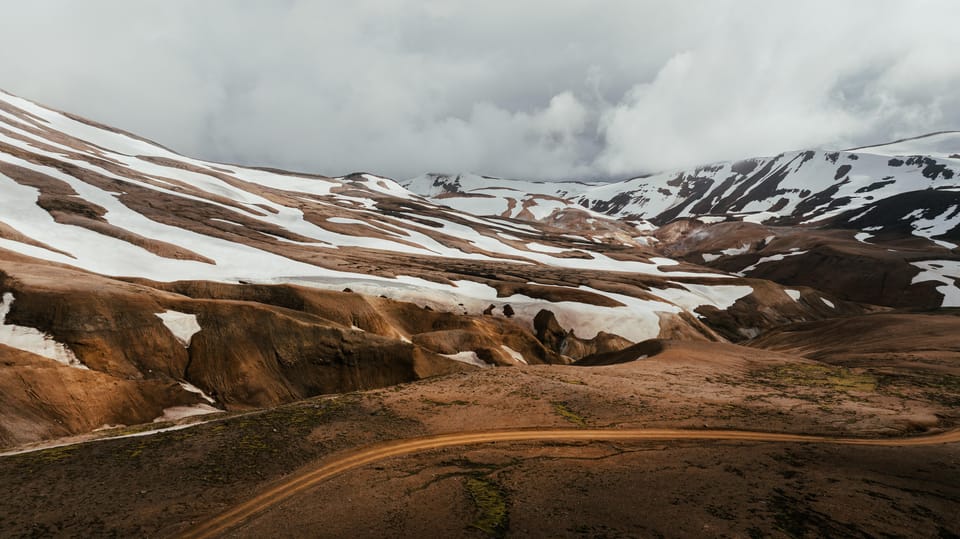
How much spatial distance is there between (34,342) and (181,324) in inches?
303

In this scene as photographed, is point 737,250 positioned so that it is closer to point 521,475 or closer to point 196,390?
point 196,390

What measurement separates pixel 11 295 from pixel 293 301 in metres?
19.4

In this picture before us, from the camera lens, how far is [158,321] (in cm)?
3144

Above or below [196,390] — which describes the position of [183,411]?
below

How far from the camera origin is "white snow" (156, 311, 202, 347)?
31.6 meters

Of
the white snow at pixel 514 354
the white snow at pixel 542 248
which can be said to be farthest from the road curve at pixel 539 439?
the white snow at pixel 542 248

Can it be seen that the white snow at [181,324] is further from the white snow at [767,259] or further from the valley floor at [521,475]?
the white snow at [767,259]

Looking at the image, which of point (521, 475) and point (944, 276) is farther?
point (944, 276)

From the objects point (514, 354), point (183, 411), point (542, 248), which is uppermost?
point (542, 248)

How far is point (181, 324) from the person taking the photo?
32.2 m

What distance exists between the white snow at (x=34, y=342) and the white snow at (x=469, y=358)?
84.8 feet

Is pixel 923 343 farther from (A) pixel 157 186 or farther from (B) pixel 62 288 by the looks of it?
(A) pixel 157 186

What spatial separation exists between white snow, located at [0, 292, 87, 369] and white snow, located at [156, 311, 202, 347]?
222 inches

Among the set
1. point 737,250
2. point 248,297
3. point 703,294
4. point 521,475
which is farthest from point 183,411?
point 737,250
